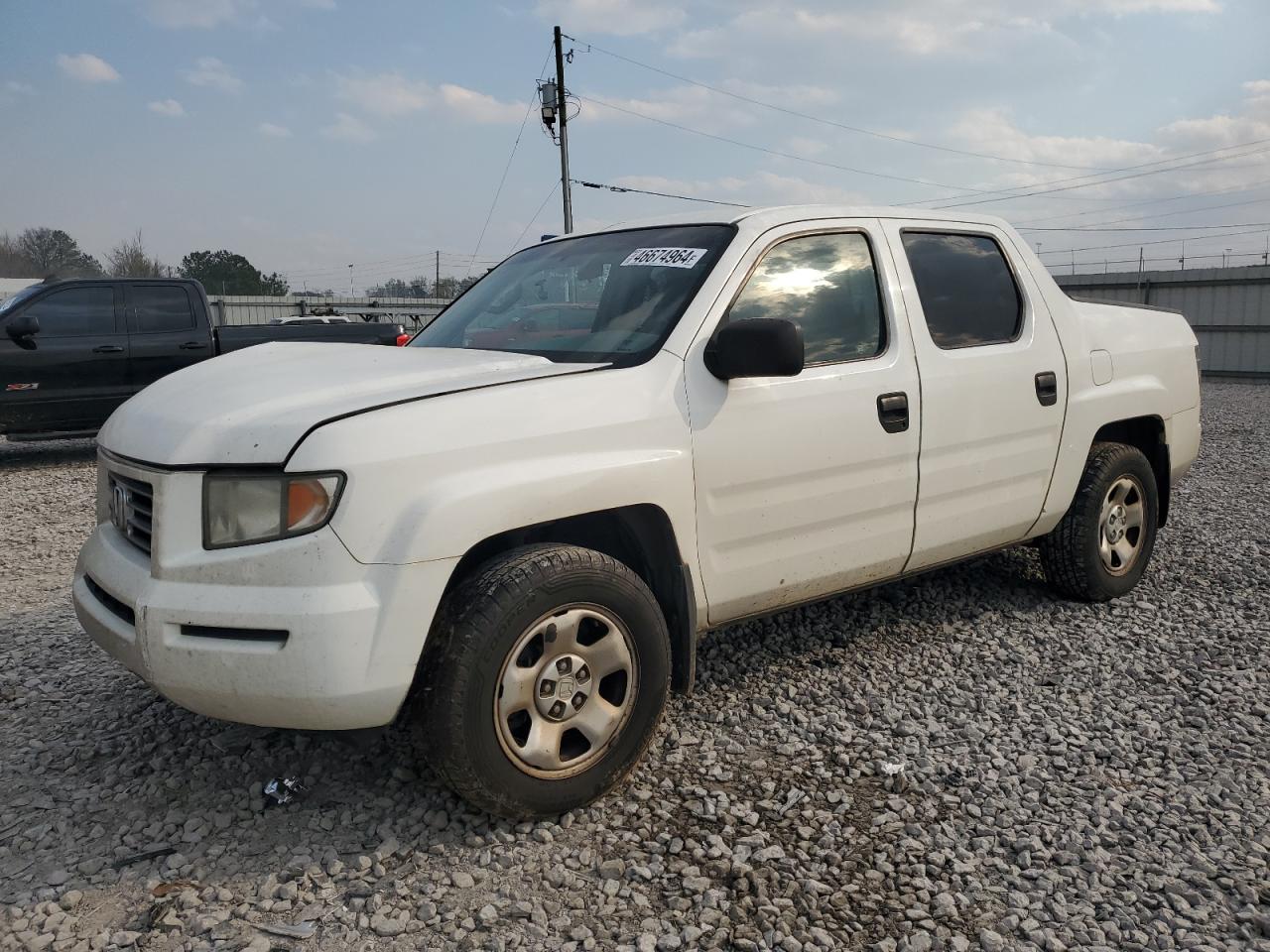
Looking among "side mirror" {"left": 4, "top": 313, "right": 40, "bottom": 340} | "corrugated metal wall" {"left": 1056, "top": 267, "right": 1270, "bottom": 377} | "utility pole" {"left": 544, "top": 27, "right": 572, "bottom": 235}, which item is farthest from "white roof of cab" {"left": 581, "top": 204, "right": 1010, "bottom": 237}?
"utility pole" {"left": 544, "top": 27, "right": 572, "bottom": 235}

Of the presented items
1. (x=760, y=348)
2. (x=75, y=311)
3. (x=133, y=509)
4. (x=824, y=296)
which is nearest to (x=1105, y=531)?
(x=824, y=296)

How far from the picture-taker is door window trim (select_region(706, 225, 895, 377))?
3324mm

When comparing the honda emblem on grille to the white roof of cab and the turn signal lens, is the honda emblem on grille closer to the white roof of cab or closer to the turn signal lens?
the turn signal lens

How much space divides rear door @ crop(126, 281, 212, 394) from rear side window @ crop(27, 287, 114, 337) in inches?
8.4

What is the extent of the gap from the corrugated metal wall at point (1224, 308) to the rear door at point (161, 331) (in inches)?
671

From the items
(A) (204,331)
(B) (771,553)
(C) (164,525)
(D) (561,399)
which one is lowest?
(B) (771,553)

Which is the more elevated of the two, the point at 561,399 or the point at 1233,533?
the point at 561,399

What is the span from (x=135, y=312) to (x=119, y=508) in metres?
8.33

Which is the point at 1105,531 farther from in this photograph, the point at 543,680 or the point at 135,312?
the point at 135,312

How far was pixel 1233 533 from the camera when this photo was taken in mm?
6301

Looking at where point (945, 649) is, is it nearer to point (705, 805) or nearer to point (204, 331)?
point (705, 805)

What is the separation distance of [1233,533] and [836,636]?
11.7ft

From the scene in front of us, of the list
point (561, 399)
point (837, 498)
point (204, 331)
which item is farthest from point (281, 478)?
point (204, 331)

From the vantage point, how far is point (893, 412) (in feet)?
11.8
